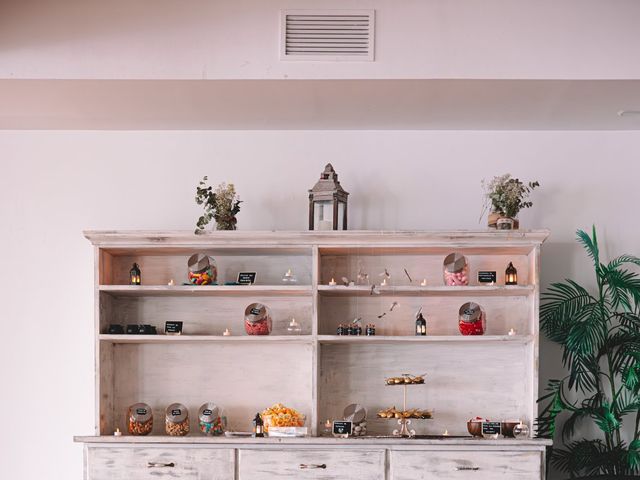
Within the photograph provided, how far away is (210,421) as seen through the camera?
16.9 feet

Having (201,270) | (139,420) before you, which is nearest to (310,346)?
(201,270)

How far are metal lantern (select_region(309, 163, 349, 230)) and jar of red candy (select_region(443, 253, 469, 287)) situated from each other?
655 mm

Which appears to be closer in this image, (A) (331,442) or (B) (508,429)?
(A) (331,442)

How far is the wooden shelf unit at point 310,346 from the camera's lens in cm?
529

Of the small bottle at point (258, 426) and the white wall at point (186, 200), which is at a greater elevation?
the white wall at point (186, 200)

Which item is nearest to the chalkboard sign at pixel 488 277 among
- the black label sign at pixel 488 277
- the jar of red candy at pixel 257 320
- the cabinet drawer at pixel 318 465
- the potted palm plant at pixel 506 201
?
the black label sign at pixel 488 277

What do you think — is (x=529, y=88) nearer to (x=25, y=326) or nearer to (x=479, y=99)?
(x=479, y=99)

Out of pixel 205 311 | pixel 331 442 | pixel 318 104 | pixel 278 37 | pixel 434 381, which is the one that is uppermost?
pixel 278 37

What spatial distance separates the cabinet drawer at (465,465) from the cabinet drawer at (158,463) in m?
0.97

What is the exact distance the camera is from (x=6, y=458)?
17.9 feet

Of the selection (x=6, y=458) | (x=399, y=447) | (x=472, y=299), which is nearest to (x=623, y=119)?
(x=472, y=299)

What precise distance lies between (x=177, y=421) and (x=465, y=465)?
167 centimetres

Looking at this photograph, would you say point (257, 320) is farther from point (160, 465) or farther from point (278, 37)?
point (278, 37)

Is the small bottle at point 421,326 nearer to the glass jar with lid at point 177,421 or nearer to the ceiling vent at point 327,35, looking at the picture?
the glass jar with lid at point 177,421
